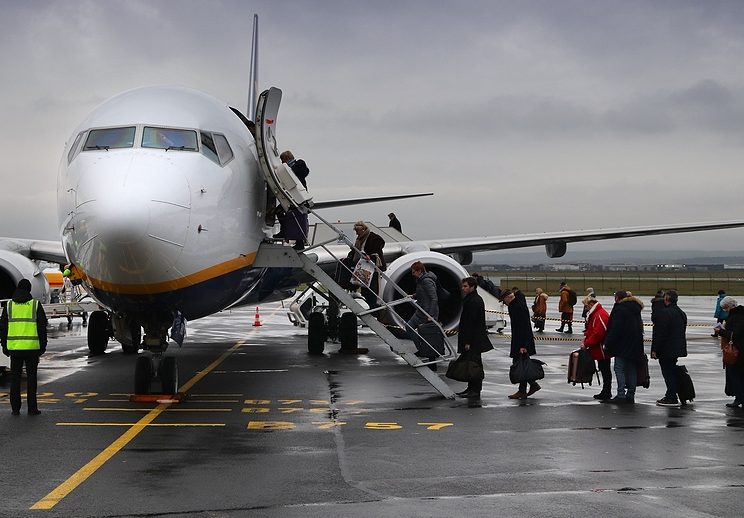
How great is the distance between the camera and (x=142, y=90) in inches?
546

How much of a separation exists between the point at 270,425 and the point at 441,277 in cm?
896

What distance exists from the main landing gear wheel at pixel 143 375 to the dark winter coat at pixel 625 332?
20.1 ft

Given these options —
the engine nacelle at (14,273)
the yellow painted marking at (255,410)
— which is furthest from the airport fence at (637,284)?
the yellow painted marking at (255,410)

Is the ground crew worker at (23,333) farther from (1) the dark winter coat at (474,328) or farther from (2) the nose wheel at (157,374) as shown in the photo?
(1) the dark winter coat at (474,328)

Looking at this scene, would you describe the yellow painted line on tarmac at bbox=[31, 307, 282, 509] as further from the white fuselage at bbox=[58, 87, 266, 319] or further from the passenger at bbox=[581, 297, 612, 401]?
the passenger at bbox=[581, 297, 612, 401]

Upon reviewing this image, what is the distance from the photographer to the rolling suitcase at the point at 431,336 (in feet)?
50.9

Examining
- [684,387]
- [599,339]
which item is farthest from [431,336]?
[684,387]

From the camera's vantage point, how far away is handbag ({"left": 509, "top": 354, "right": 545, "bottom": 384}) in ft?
43.5

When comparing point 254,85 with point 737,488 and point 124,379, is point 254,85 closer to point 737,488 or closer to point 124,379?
point 124,379

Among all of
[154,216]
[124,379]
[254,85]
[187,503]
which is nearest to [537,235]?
[254,85]

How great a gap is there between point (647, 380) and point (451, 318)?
20.0ft

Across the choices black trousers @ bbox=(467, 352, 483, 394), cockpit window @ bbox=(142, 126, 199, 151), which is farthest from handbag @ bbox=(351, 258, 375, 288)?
cockpit window @ bbox=(142, 126, 199, 151)

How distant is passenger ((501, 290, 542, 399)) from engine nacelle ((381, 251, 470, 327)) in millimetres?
4901

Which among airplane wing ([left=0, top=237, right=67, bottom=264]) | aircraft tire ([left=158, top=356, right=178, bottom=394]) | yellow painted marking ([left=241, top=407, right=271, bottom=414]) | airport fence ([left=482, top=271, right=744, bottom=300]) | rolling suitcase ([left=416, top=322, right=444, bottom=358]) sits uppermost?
airplane wing ([left=0, top=237, right=67, bottom=264])
